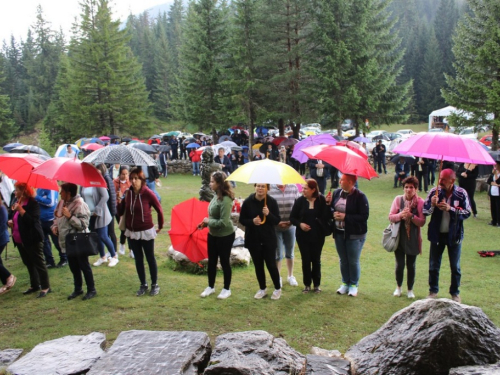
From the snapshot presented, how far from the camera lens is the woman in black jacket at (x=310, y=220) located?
6.07 m

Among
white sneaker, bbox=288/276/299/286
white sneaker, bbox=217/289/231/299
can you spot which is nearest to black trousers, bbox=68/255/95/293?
white sneaker, bbox=217/289/231/299

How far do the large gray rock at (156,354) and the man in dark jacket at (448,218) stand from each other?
11.9 ft

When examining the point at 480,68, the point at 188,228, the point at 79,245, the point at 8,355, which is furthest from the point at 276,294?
the point at 480,68

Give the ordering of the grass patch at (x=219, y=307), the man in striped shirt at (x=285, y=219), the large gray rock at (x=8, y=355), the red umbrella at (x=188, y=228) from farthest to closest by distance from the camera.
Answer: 1. the red umbrella at (x=188, y=228)
2. the man in striped shirt at (x=285, y=219)
3. the grass patch at (x=219, y=307)
4. the large gray rock at (x=8, y=355)

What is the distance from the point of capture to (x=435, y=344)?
133 inches

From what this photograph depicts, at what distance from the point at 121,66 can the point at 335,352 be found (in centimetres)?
3354

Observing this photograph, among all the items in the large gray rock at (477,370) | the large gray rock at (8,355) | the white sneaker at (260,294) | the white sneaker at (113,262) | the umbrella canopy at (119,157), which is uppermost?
the umbrella canopy at (119,157)

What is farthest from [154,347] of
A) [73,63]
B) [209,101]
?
[73,63]

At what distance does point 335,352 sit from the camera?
4.21m

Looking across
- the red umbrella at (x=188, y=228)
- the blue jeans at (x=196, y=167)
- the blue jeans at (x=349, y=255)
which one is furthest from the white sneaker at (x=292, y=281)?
the blue jeans at (x=196, y=167)

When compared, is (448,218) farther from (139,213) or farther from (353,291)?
(139,213)

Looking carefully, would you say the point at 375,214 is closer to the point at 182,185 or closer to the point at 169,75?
the point at 182,185

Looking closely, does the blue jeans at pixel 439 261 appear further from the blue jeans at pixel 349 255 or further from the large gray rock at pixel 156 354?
the large gray rock at pixel 156 354

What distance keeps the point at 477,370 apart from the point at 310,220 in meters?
3.14
